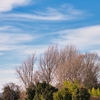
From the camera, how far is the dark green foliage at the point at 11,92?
1737 inches

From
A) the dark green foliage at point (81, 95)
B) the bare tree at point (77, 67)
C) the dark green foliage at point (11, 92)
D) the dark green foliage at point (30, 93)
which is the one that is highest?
the bare tree at point (77, 67)

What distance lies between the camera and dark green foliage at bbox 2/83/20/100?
145 ft

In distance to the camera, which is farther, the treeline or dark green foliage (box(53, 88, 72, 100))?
the treeline

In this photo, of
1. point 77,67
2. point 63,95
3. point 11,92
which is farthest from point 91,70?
point 63,95

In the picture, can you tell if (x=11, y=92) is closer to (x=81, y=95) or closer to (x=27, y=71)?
(x=27, y=71)

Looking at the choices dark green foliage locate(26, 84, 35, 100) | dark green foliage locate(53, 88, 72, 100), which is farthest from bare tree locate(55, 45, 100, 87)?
dark green foliage locate(53, 88, 72, 100)

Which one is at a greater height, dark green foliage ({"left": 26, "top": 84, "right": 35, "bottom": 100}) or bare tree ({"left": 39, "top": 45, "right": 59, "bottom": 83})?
bare tree ({"left": 39, "top": 45, "right": 59, "bottom": 83})

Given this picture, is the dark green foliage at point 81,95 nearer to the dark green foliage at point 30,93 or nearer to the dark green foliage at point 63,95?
the dark green foliage at point 63,95

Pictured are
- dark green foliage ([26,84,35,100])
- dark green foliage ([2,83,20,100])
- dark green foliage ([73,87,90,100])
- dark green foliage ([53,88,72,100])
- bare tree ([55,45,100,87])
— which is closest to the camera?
dark green foliage ([73,87,90,100])

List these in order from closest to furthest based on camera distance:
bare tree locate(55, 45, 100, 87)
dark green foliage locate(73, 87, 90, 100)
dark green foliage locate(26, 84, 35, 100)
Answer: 1. dark green foliage locate(73, 87, 90, 100)
2. dark green foliage locate(26, 84, 35, 100)
3. bare tree locate(55, 45, 100, 87)

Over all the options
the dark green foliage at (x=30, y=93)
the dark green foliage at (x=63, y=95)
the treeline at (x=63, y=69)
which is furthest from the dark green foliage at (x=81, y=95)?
the treeline at (x=63, y=69)

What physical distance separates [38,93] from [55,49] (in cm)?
1582

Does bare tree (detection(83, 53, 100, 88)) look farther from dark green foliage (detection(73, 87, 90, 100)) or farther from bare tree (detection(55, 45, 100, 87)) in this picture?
dark green foliage (detection(73, 87, 90, 100))

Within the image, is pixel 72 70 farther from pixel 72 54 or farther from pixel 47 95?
pixel 47 95
